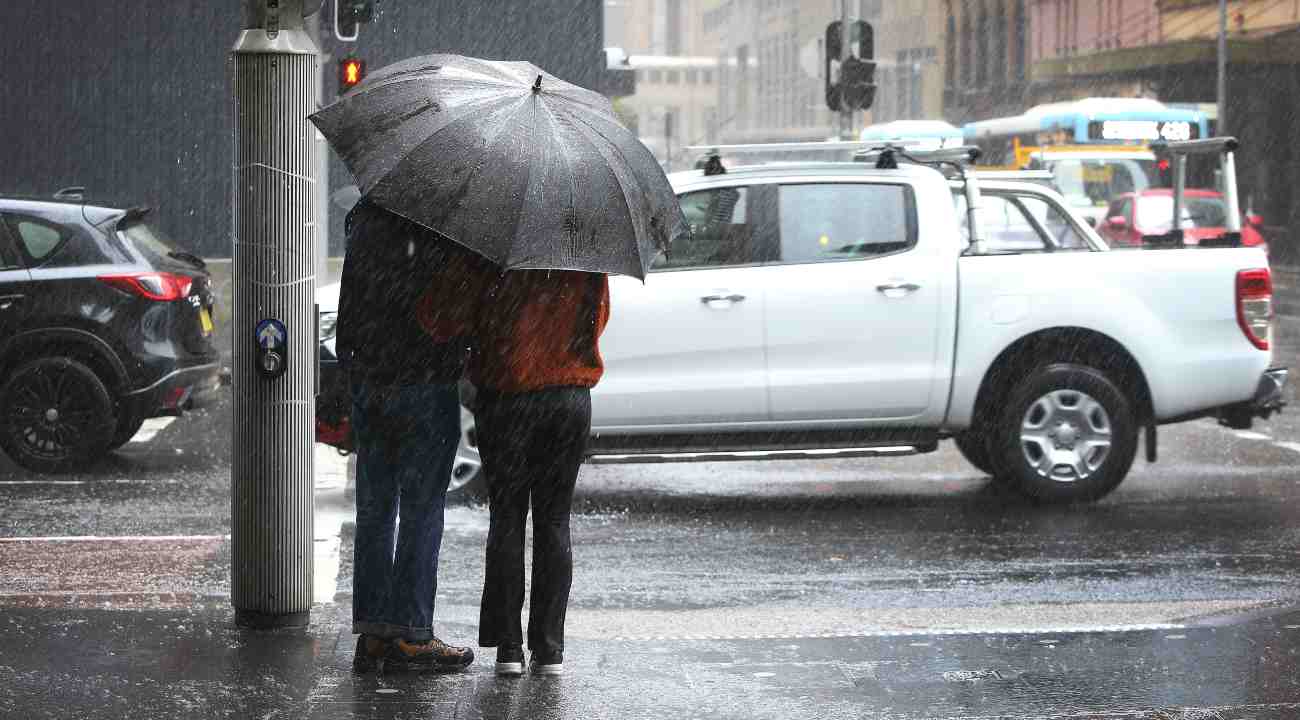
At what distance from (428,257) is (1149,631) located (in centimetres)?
301

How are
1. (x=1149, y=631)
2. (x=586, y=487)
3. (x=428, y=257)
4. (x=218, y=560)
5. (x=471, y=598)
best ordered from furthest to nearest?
(x=586, y=487), (x=218, y=560), (x=471, y=598), (x=1149, y=631), (x=428, y=257)

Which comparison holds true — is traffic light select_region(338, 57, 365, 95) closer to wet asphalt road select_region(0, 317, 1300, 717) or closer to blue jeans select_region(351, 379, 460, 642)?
wet asphalt road select_region(0, 317, 1300, 717)

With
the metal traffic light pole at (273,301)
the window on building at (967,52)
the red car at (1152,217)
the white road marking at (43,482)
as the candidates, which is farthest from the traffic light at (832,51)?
the window on building at (967,52)

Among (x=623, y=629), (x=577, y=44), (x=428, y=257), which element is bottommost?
(x=623, y=629)

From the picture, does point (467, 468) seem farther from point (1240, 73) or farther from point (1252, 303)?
point (1240, 73)

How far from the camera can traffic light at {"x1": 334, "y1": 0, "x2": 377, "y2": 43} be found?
1619cm

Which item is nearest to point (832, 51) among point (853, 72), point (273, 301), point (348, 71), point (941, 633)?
point (853, 72)

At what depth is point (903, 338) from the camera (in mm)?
10109

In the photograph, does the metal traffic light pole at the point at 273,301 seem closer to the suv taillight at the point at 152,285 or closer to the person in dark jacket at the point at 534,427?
the person in dark jacket at the point at 534,427

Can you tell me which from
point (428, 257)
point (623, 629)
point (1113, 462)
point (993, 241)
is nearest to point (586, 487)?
point (1113, 462)

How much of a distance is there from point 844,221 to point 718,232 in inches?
27.3

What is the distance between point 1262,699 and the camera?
585 centimetres

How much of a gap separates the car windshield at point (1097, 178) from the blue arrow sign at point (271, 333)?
27.7 meters

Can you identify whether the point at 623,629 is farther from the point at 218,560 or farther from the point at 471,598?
the point at 218,560
